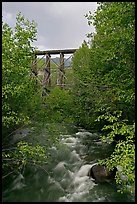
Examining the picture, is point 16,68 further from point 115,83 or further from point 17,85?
point 115,83

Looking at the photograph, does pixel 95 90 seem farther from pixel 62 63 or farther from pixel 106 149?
pixel 62 63

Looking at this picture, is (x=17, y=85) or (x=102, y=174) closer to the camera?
(x=17, y=85)

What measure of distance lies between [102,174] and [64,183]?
5.91 feet

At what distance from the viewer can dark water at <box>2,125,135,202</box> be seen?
9539 millimetres

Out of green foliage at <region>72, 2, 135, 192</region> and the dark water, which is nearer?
green foliage at <region>72, 2, 135, 192</region>

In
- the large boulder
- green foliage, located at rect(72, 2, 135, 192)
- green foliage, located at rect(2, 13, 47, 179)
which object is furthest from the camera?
the large boulder

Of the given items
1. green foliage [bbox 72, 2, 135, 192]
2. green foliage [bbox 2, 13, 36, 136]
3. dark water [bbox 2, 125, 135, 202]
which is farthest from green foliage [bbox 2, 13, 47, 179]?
green foliage [bbox 72, 2, 135, 192]

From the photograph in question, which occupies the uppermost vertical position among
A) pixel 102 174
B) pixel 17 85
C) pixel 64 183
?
pixel 17 85

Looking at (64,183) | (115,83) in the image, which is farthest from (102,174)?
(115,83)

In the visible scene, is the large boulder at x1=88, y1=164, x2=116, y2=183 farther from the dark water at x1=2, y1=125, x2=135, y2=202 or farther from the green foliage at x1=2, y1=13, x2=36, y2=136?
the green foliage at x1=2, y1=13, x2=36, y2=136

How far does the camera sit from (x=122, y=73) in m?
10.3

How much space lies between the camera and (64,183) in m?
10.9

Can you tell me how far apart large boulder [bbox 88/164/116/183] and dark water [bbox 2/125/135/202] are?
0.85ft

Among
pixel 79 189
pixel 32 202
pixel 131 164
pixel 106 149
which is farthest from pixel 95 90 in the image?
pixel 131 164
